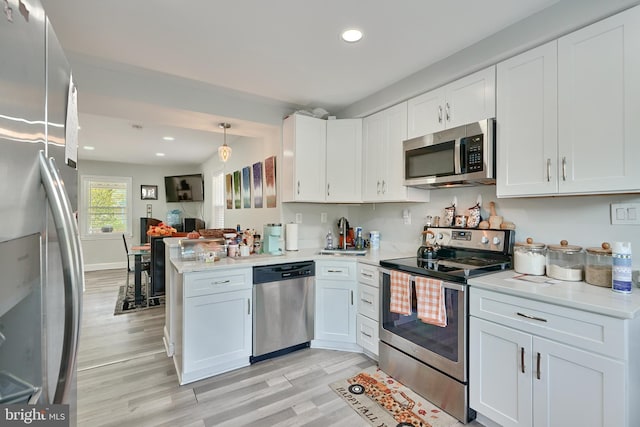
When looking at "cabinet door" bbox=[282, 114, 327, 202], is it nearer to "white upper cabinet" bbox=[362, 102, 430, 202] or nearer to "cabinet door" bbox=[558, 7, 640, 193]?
"white upper cabinet" bbox=[362, 102, 430, 202]

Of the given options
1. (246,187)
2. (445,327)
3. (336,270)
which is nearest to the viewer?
(445,327)

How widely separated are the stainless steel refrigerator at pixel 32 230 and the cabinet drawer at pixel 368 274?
2.18 metres

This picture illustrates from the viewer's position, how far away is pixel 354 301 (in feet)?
9.13

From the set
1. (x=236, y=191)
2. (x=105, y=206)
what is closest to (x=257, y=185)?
(x=236, y=191)

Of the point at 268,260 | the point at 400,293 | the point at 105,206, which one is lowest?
the point at 400,293

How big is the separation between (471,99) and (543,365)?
1773mm

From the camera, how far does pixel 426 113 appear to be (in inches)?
101

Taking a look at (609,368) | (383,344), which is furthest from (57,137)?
(383,344)

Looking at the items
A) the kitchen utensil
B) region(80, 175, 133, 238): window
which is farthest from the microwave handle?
region(80, 175, 133, 238): window

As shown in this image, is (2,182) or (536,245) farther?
(536,245)

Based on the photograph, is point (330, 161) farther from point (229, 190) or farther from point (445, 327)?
point (229, 190)

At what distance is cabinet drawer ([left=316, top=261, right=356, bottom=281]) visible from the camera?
279 cm

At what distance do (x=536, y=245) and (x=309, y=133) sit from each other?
2.24 meters

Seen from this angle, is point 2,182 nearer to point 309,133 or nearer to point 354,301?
point 354,301
